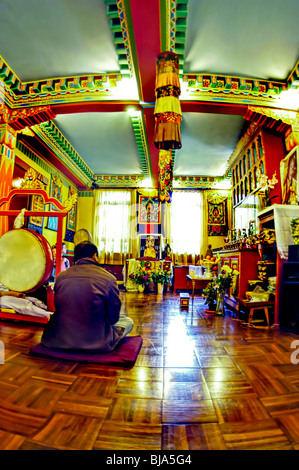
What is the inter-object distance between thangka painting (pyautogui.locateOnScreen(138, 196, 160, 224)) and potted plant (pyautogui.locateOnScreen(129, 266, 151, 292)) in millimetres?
3144

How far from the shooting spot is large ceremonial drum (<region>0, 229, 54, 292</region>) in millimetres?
2727

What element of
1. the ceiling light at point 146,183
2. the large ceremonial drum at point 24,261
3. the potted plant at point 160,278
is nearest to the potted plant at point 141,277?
the potted plant at point 160,278

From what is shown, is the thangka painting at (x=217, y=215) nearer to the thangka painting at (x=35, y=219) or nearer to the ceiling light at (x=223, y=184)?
the ceiling light at (x=223, y=184)

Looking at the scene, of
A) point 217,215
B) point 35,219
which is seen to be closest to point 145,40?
point 35,219

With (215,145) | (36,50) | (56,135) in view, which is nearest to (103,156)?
(56,135)

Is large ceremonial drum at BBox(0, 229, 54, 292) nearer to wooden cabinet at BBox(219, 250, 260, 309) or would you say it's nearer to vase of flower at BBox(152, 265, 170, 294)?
wooden cabinet at BBox(219, 250, 260, 309)

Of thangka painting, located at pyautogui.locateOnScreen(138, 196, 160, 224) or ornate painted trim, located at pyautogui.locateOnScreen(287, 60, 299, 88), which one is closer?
ornate painted trim, located at pyautogui.locateOnScreen(287, 60, 299, 88)

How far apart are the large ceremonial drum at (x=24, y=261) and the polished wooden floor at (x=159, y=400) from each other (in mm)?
622

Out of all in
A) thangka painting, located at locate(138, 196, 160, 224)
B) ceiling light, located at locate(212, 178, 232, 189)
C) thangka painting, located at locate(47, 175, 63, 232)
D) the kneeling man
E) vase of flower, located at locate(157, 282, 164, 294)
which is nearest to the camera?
the kneeling man

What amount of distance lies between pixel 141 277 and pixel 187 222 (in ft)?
12.2

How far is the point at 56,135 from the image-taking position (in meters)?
6.53

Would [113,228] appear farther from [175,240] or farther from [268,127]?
[268,127]

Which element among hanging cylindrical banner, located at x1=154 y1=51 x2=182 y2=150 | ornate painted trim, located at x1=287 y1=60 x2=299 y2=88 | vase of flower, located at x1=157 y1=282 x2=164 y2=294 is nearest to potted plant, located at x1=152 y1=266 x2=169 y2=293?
vase of flower, located at x1=157 y1=282 x2=164 y2=294

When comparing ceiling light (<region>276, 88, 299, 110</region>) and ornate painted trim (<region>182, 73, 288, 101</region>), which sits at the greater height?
ornate painted trim (<region>182, 73, 288, 101</region>)
